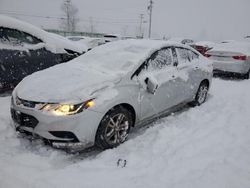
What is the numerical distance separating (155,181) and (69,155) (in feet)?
4.02

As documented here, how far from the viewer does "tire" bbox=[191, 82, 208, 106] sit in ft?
20.3

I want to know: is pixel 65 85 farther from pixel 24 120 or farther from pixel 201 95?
pixel 201 95

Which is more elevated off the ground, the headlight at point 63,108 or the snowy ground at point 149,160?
the headlight at point 63,108

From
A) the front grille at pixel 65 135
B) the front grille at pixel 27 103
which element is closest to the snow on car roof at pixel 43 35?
the front grille at pixel 27 103

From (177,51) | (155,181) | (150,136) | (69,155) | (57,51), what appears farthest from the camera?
(57,51)

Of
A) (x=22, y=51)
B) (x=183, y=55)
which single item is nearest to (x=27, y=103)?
(x=22, y=51)

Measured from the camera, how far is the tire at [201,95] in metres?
6.18

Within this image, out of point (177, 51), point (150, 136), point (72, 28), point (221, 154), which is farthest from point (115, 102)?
point (72, 28)

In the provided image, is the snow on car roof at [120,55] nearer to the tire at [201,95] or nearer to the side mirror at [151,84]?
the side mirror at [151,84]

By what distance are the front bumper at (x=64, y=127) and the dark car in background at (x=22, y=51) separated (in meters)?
2.47

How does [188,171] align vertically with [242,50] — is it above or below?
below

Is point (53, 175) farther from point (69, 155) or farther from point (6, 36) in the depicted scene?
point (6, 36)

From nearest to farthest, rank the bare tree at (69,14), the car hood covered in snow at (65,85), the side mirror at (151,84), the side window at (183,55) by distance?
the car hood covered in snow at (65,85) < the side mirror at (151,84) < the side window at (183,55) < the bare tree at (69,14)

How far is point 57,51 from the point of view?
6602 millimetres
